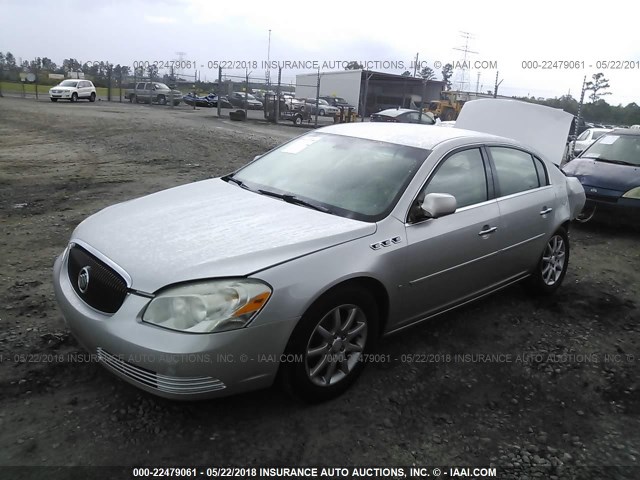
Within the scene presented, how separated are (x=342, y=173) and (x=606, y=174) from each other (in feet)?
18.8

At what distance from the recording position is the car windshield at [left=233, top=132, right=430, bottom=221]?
340cm

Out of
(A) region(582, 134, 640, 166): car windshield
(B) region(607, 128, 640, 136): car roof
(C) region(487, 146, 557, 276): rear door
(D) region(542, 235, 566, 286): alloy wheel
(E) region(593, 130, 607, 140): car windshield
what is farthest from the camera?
(E) region(593, 130, 607, 140): car windshield

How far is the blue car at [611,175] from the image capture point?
7344 millimetres

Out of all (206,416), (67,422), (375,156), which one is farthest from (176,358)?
(375,156)

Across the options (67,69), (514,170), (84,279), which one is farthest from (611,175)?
(67,69)

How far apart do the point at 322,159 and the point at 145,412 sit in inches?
82.8

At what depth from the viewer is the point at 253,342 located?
8.45 feet

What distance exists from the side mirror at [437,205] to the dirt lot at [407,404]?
41.1 inches

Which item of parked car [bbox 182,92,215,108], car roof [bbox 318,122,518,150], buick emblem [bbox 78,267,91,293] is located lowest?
buick emblem [bbox 78,267,91,293]

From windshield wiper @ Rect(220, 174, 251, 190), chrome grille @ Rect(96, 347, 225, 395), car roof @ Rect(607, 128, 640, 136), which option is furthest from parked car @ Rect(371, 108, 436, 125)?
chrome grille @ Rect(96, 347, 225, 395)

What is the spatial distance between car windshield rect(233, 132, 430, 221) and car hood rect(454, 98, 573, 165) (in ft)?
15.6

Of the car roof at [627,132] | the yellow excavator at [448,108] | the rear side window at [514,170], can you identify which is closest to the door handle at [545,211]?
the rear side window at [514,170]

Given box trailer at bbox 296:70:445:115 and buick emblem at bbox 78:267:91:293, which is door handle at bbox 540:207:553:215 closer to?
buick emblem at bbox 78:267:91:293

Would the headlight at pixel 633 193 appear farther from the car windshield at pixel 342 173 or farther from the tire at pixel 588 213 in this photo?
the car windshield at pixel 342 173
